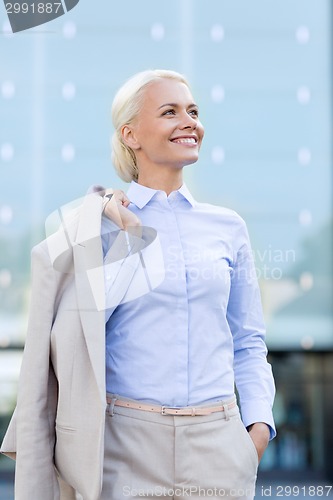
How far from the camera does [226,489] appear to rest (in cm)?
163

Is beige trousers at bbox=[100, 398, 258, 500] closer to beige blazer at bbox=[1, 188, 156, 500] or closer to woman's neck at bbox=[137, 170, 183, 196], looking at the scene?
beige blazer at bbox=[1, 188, 156, 500]

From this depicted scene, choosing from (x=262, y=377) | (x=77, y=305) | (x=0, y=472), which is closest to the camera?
(x=77, y=305)

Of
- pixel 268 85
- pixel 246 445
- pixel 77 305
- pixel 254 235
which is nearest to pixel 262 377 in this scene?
pixel 246 445

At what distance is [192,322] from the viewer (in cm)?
167

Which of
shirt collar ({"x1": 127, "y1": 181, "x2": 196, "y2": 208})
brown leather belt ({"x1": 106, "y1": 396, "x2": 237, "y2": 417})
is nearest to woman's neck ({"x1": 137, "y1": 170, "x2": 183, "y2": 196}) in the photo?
shirt collar ({"x1": 127, "y1": 181, "x2": 196, "y2": 208})

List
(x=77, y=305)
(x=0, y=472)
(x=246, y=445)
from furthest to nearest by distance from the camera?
(x=0, y=472) → (x=246, y=445) → (x=77, y=305)

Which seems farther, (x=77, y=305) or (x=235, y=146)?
(x=235, y=146)

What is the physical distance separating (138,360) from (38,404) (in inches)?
8.0

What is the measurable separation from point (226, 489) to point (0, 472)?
333 centimetres

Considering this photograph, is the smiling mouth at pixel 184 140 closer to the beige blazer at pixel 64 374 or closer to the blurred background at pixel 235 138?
the beige blazer at pixel 64 374

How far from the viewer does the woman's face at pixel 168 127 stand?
5.80ft

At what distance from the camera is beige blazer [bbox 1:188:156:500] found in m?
1.55

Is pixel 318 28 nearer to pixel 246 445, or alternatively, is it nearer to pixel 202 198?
pixel 202 198

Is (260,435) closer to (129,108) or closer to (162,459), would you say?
(162,459)
